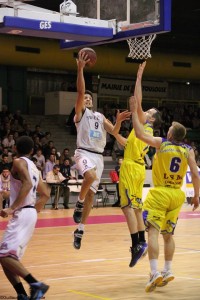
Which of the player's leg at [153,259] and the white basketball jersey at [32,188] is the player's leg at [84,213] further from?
the white basketball jersey at [32,188]

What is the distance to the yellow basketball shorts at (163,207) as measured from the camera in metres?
7.18

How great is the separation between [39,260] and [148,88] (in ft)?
78.6

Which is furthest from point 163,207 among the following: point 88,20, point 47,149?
point 47,149

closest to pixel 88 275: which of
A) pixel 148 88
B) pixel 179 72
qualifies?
pixel 179 72

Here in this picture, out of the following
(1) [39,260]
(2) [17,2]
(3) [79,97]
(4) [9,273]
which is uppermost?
(2) [17,2]

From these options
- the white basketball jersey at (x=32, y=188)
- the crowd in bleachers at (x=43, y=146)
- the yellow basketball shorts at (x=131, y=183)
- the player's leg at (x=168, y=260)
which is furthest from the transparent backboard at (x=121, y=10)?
the crowd in bleachers at (x=43, y=146)

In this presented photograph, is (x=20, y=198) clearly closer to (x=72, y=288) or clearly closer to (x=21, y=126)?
(x=72, y=288)

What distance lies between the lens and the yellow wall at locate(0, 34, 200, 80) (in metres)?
24.2

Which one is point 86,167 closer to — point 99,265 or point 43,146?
point 99,265

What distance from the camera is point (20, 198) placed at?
19.7 feet

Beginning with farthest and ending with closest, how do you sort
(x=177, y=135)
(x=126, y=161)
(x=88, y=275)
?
(x=126, y=161), (x=88, y=275), (x=177, y=135)

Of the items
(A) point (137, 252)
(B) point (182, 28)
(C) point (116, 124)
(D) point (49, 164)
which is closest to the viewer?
(A) point (137, 252)

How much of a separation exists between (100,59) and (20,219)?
2079 cm

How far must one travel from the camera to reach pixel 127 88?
106 ft
